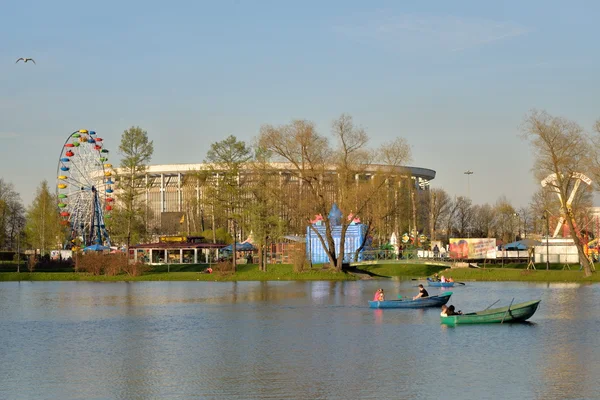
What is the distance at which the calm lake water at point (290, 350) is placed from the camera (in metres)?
28.2

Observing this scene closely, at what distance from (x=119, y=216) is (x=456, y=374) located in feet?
241

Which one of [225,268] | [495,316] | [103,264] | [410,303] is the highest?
[103,264]

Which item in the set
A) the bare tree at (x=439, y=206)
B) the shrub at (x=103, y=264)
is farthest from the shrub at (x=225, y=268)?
the bare tree at (x=439, y=206)

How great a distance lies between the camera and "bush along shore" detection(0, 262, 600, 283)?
79.5 metres

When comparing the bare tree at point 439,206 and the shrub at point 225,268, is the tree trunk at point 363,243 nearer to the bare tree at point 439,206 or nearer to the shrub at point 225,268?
the shrub at point 225,268

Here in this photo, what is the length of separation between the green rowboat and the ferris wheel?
66422 millimetres

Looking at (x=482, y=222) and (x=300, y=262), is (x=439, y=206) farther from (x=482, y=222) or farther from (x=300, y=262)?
(x=300, y=262)

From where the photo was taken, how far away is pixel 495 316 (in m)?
43.8

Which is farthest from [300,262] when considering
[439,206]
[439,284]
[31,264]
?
[439,206]

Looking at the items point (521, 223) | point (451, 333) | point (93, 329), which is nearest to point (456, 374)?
point (451, 333)

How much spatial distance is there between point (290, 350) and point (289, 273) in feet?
161

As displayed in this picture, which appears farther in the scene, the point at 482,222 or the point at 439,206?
the point at 482,222

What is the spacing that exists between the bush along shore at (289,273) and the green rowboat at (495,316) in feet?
109

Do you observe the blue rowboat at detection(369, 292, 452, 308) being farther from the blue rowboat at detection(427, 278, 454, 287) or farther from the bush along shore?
the bush along shore
